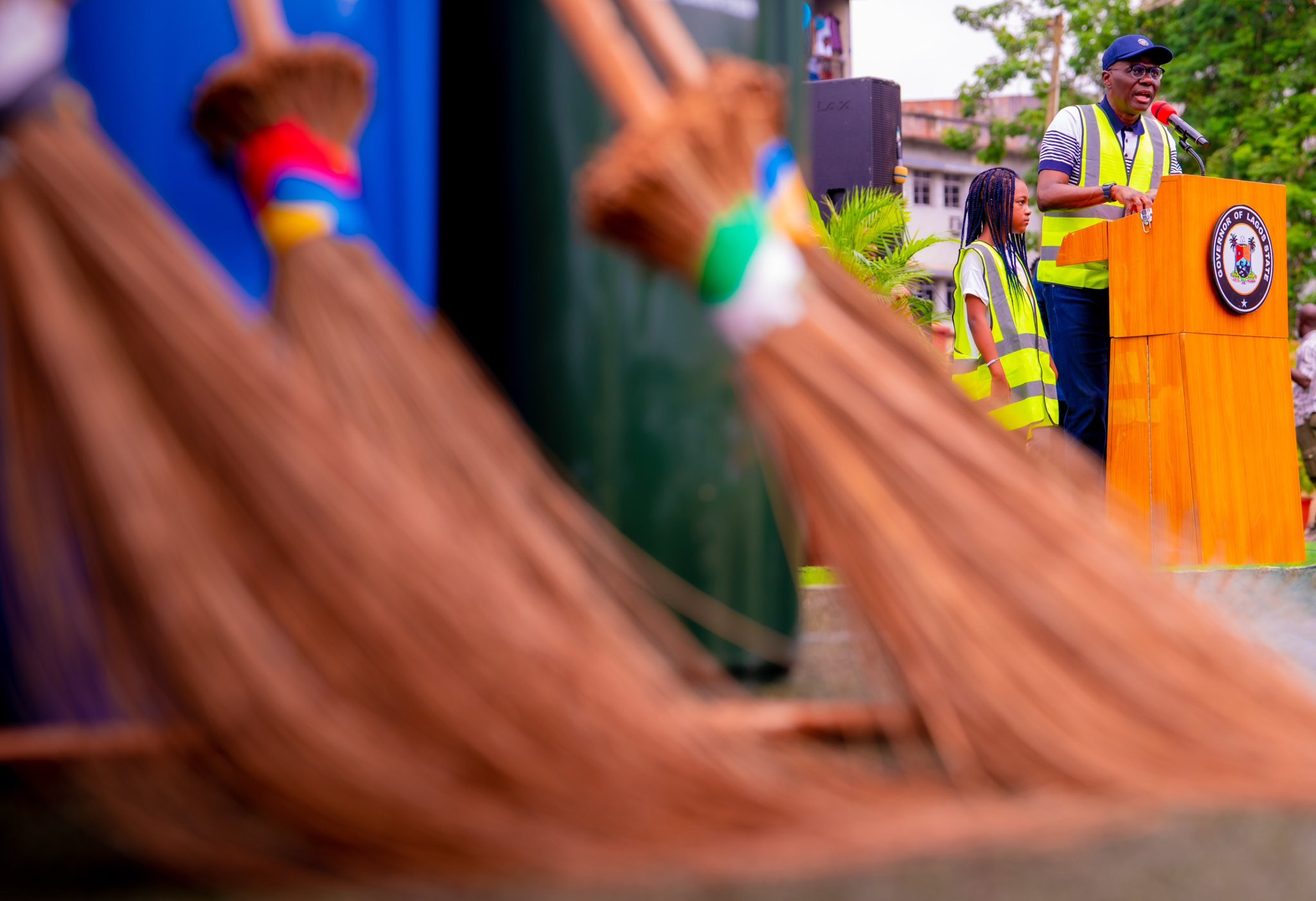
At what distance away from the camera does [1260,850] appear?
1.25m

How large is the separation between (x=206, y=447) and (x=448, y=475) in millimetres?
238

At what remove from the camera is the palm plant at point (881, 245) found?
7.11 metres

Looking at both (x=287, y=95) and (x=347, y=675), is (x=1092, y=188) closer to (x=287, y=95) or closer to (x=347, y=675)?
(x=287, y=95)

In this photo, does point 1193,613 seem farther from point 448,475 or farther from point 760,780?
point 448,475

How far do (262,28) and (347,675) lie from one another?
78cm

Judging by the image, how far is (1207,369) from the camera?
5.00 metres

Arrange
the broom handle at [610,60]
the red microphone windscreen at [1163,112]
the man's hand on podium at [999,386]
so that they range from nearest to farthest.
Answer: the broom handle at [610,60], the man's hand on podium at [999,386], the red microphone windscreen at [1163,112]

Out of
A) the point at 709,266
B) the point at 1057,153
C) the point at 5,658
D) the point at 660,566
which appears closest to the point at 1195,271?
the point at 1057,153

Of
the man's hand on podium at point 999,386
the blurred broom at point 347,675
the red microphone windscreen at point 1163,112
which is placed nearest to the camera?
the blurred broom at point 347,675

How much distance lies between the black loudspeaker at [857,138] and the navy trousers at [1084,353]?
3453 millimetres

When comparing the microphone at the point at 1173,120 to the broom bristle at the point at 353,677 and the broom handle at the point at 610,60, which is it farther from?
the broom bristle at the point at 353,677

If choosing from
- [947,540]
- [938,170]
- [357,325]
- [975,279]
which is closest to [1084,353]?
[975,279]

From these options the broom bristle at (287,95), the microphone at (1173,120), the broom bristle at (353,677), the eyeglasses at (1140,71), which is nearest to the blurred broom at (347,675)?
the broom bristle at (353,677)

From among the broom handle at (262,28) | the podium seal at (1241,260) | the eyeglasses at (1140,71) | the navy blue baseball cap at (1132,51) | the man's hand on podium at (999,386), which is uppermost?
the navy blue baseball cap at (1132,51)
